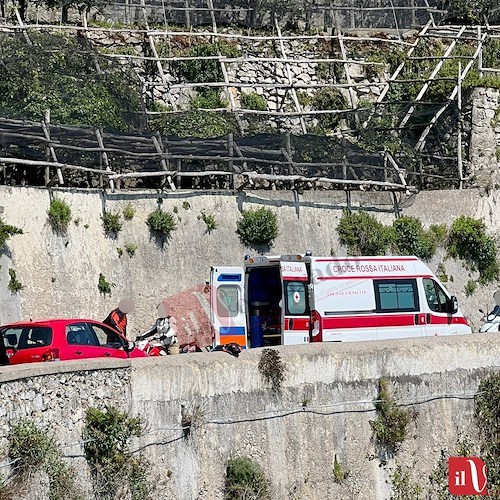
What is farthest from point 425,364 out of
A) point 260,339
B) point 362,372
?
point 260,339

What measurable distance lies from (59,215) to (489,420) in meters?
8.83

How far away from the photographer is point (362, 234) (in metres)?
30.4

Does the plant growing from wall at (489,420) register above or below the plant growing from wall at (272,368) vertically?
below

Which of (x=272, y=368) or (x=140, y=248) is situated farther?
(x=140, y=248)

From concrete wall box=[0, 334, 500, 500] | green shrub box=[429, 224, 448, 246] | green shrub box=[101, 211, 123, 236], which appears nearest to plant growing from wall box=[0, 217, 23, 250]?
green shrub box=[101, 211, 123, 236]

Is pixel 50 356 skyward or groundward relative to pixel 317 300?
groundward

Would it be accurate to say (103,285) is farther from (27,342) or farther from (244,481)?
(244,481)

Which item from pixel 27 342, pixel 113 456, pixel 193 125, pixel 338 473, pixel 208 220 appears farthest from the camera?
pixel 193 125

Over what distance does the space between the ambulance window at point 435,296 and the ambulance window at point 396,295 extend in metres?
0.31

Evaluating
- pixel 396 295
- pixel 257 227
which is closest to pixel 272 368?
pixel 396 295

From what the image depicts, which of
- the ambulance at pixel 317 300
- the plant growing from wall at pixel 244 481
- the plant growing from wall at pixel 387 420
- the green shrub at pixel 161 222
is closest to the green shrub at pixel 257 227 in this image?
the green shrub at pixel 161 222

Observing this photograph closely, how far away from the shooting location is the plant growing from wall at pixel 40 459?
15.4 meters

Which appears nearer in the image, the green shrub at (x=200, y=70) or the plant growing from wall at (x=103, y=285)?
the plant growing from wall at (x=103, y=285)

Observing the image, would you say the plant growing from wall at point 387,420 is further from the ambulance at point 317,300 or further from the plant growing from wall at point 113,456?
the plant growing from wall at point 113,456
